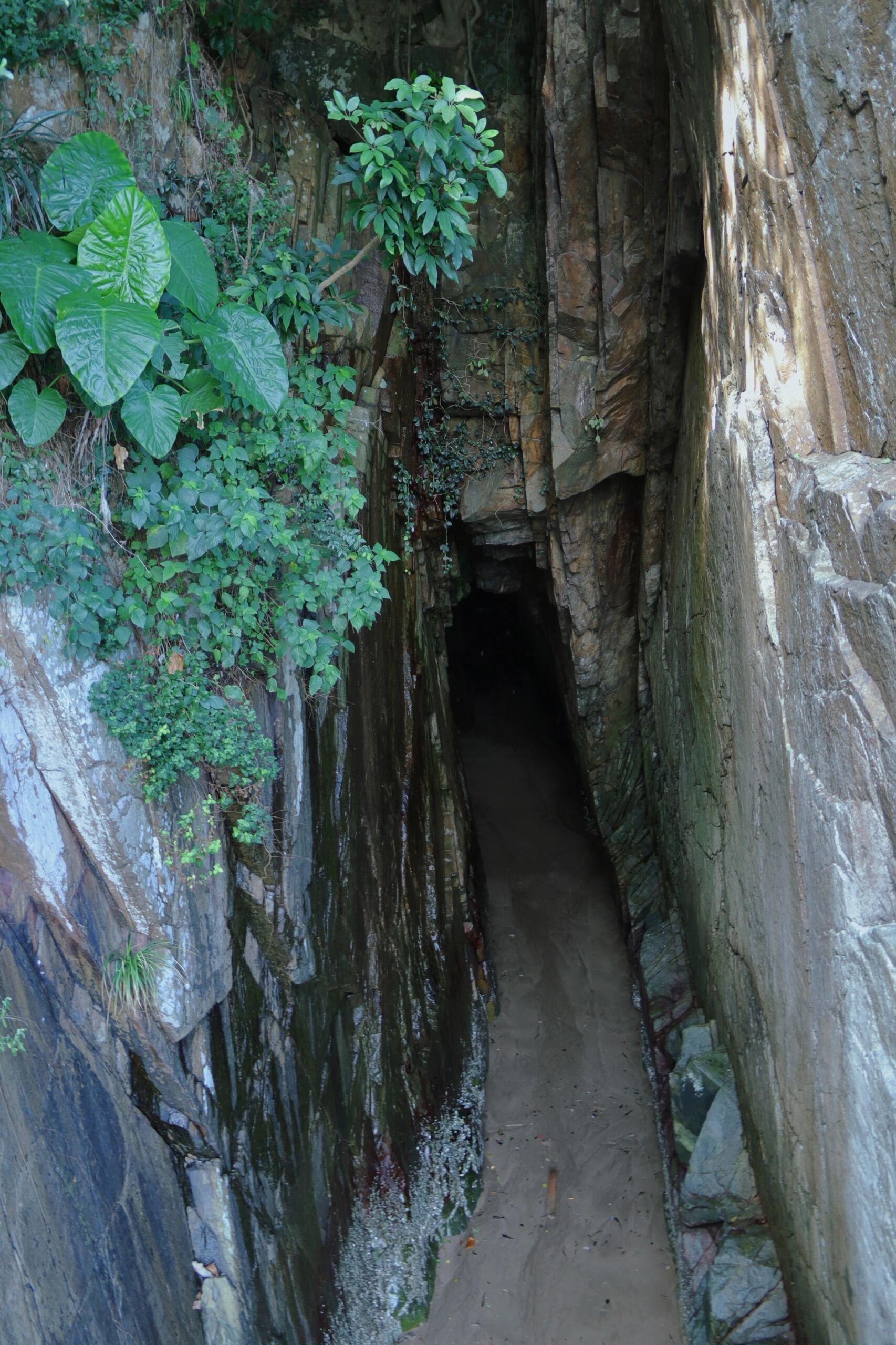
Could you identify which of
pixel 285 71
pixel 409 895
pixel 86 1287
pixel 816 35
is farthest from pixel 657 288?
pixel 86 1287

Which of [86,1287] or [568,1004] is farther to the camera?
[568,1004]

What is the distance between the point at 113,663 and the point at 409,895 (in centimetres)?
305

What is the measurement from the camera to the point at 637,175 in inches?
224

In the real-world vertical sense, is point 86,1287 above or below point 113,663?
below

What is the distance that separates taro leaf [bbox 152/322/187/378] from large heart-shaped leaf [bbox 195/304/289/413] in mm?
95

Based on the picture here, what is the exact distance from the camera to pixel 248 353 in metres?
3.53

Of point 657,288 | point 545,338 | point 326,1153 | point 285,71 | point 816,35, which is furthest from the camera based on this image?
point 545,338

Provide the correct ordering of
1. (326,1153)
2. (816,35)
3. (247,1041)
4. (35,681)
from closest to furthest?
(816,35), (35,681), (247,1041), (326,1153)

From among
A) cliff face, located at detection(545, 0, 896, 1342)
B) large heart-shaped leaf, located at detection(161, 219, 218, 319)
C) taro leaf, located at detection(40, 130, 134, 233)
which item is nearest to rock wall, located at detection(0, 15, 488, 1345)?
taro leaf, located at detection(40, 130, 134, 233)

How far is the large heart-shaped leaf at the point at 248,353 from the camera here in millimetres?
3482

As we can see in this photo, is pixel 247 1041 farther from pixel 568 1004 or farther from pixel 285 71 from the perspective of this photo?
pixel 285 71

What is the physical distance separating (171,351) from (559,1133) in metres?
5.13

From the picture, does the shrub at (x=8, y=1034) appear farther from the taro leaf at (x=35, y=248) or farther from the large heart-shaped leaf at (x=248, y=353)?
the taro leaf at (x=35, y=248)

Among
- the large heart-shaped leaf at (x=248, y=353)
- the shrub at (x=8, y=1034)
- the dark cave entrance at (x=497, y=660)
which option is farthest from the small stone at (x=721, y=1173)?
the dark cave entrance at (x=497, y=660)
